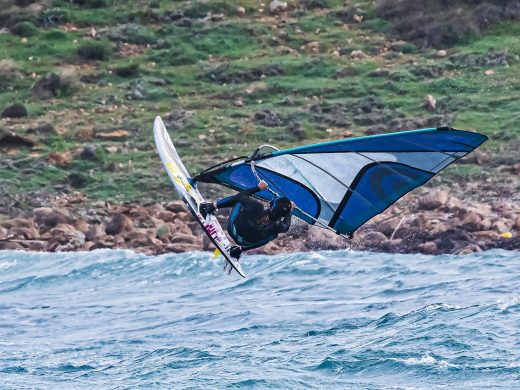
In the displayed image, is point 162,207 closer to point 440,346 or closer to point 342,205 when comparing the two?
point 342,205

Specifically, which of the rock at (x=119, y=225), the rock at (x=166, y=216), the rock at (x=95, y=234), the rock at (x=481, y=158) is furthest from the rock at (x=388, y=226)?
the rock at (x=95, y=234)

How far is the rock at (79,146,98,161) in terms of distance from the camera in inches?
→ 1133

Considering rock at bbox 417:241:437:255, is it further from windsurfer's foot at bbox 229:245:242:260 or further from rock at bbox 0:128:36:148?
rock at bbox 0:128:36:148

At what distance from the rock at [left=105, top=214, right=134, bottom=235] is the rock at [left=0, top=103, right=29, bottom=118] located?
293 inches

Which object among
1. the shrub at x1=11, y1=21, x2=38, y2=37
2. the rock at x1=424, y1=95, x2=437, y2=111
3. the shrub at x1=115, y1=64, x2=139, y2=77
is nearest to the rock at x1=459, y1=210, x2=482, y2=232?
the rock at x1=424, y1=95, x2=437, y2=111

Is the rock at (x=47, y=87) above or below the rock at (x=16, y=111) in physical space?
above

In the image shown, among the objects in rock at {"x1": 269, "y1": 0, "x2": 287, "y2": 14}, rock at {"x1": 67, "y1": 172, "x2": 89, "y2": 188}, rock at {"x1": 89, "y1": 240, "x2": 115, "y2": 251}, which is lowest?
rock at {"x1": 89, "y1": 240, "x2": 115, "y2": 251}

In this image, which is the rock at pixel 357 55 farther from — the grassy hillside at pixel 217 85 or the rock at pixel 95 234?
the rock at pixel 95 234

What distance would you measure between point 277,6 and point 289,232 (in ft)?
47.0

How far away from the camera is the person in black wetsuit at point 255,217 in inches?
646

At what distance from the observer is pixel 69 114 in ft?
104

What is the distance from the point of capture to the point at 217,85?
3312 cm

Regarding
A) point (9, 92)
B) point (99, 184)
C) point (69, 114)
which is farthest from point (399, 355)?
point (9, 92)

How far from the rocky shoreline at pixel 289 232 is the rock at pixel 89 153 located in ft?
7.18
